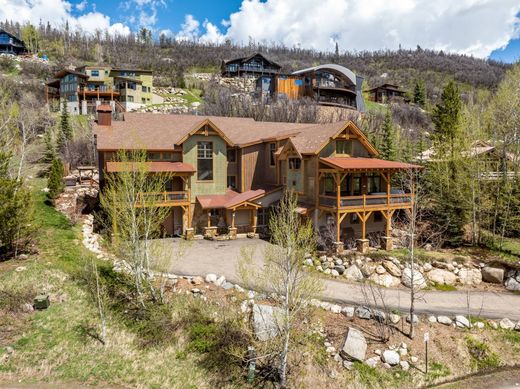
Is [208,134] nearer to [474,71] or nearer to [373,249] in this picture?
[373,249]

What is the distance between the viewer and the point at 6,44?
96.1 m

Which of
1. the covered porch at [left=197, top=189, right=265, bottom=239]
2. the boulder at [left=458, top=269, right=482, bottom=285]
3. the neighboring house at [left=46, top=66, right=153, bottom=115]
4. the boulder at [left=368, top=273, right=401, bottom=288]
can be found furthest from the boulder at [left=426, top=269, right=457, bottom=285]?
the neighboring house at [left=46, top=66, right=153, bottom=115]

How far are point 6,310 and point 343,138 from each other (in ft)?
71.2

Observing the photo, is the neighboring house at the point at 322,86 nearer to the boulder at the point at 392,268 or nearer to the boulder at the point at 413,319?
the boulder at the point at 392,268

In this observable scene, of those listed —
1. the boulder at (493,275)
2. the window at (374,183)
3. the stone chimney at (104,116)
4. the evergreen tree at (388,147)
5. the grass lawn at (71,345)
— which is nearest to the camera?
the grass lawn at (71,345)

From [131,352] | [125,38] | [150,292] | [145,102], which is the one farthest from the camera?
[125,38]

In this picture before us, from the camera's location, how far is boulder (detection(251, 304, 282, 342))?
13393 millimetres

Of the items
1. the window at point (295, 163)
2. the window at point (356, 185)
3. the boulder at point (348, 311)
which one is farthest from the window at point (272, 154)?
the boulder at point (348, 311)

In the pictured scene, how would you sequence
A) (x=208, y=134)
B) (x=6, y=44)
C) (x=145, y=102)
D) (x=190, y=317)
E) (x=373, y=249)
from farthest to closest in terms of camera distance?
(x=6, y=44) → (x=145, y=102) → (x=208, y=134) → (x=373, y=249) → (x=190, y=317)

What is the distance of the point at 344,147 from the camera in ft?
84.0

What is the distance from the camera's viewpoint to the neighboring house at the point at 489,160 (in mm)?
26125

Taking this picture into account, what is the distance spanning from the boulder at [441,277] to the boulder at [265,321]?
10.8 m

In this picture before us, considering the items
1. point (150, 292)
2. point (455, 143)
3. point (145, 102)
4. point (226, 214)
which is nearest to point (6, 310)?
point (150, 292)

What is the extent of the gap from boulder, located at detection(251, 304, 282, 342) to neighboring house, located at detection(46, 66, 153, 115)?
2193 inches
